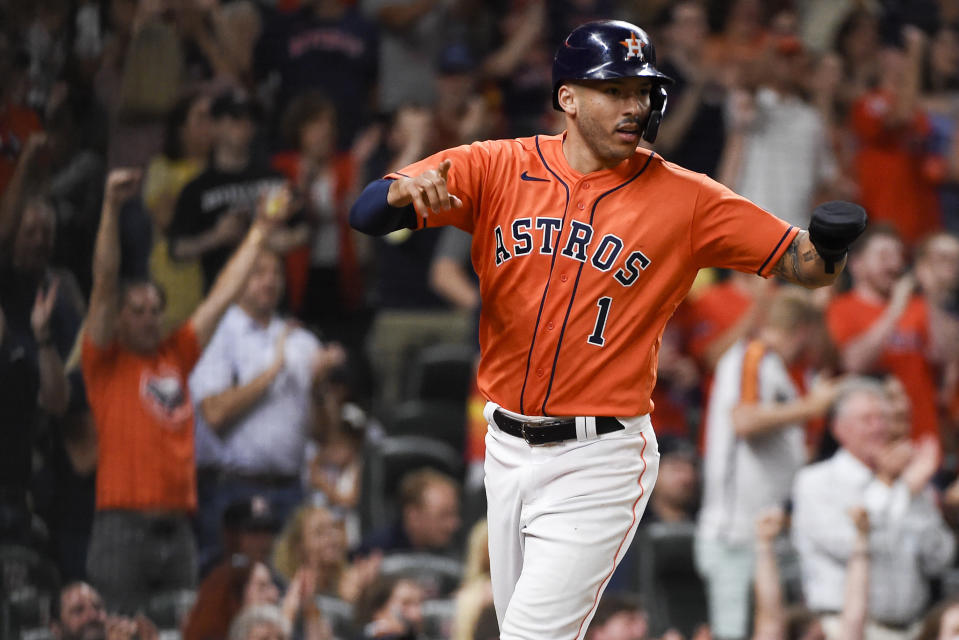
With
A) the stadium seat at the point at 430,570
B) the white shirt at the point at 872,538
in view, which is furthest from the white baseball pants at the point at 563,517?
the white shirt at the point at 872,538

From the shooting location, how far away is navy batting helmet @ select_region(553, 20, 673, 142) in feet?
10.8

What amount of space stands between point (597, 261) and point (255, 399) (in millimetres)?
2330

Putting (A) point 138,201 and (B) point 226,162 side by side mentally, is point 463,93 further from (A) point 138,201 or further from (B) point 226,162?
(A) point 138,201

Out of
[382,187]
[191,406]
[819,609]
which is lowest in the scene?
[819,609]

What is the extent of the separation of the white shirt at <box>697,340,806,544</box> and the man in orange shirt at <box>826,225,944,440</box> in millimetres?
979

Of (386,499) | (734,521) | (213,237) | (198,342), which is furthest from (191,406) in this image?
(734,521)

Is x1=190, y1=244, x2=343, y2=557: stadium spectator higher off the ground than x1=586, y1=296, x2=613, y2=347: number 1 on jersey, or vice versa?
x1=586, y1=296, x2=613, y2=347: number 1 on jersey

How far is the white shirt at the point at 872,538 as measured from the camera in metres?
5.71

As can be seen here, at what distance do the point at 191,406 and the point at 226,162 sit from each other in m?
0.95

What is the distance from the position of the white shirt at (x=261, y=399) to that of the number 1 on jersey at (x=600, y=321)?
2.15 metres

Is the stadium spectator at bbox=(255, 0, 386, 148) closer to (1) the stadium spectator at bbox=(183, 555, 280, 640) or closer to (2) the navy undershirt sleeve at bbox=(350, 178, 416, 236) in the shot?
(1) the stadium spectator at bbox=(183, 555, 280, 640)

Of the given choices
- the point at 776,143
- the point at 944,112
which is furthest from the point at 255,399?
the point at 944,112

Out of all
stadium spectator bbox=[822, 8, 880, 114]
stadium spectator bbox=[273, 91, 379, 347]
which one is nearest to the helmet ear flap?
stadium spectator bbox=[273, 91, 379, 347]

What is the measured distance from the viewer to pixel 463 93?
7910mm
